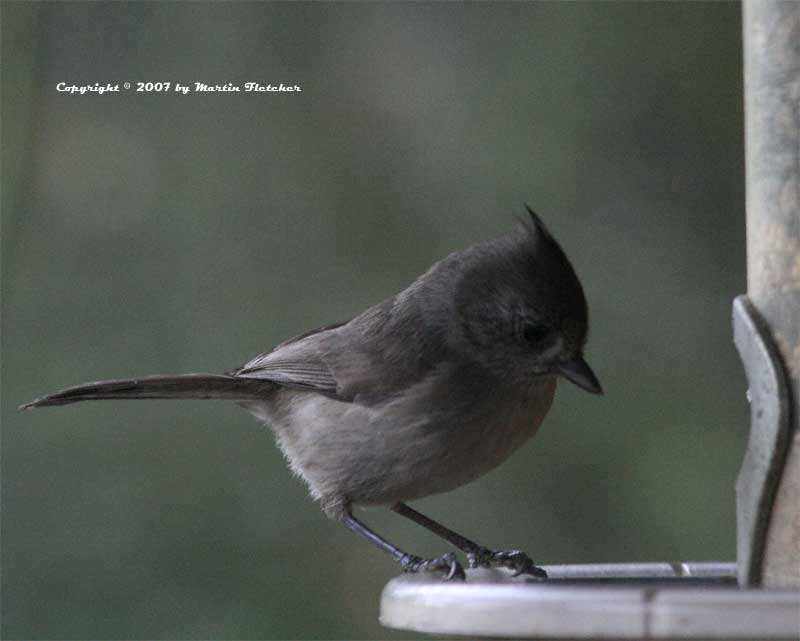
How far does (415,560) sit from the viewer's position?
3.77 metres

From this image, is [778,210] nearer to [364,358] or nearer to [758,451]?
[758,451]

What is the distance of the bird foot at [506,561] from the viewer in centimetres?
323

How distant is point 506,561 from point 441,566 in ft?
1.48

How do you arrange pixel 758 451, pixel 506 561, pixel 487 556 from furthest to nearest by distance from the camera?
pixel 487 556 → pixel 506 561 → pixel 758 451

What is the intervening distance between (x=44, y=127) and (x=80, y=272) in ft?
2.21

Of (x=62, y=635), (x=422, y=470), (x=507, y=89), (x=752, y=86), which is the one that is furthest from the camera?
(x=507, y=89)

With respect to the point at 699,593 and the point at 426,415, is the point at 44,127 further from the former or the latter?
the point at 699,593

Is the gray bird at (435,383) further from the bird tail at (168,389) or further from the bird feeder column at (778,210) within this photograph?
the bird feeder column at (778,210)

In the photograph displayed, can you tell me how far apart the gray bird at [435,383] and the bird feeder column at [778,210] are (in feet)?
1.83

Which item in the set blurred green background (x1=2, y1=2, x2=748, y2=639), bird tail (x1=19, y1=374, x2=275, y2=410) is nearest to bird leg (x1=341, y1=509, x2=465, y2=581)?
bird tail (x1=19, y1=374, x2=275, y2=410)

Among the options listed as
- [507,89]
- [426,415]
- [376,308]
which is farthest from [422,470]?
[507,89]

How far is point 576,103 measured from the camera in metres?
6.02

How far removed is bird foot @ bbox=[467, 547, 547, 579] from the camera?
10.6ft
